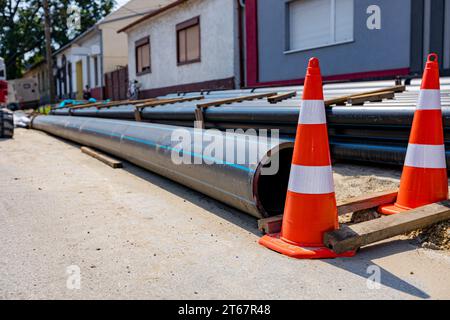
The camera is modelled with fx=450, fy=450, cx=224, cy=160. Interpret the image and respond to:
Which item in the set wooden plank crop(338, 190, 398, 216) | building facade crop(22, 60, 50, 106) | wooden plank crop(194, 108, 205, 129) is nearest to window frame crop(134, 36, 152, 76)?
wooden plank crop(194, 108, 205, 129)

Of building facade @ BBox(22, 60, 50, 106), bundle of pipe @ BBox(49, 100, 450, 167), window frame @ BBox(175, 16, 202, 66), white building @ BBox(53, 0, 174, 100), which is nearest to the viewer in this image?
bundle of pipe @ BBox(49, 100, 450, 167)

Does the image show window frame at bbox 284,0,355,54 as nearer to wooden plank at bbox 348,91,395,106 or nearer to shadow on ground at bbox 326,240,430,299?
wooden plank at bbox 348,91,395,106

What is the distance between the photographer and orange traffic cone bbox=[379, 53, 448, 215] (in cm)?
339

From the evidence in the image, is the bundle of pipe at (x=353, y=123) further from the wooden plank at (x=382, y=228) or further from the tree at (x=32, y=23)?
the tree at (x=32, y=23)

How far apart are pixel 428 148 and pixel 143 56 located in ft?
58.2

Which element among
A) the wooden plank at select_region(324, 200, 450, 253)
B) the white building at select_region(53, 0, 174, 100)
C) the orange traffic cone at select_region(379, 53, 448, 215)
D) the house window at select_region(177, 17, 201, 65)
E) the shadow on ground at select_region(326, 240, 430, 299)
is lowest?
the shadow on ground at select_region(326, 240, 430, 299)

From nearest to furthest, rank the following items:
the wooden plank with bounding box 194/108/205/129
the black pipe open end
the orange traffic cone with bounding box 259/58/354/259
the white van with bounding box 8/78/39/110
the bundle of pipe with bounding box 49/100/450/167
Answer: the orange traffic cone with bounding box 259/58/354/259
the black pipe open end
the bundle of pipe with bounding box 49/100/450/167
the wooden plank with bounding box 194/108/205/129
the white van with bounding box 8/78/39/110

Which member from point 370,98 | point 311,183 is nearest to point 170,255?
point 311,183

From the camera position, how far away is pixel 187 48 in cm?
1612

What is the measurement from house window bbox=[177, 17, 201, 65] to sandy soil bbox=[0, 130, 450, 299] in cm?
1137

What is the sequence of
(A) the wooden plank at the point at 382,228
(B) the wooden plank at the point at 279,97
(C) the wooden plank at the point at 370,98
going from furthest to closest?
(B) the wooden plank at the point at 279,97 < (C) the wooden plank at the point at 370,98 < (A) the wooden plank at the point at 382,228

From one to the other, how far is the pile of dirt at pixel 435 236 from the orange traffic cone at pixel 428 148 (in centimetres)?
34

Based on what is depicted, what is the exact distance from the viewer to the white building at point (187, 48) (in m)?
13.4

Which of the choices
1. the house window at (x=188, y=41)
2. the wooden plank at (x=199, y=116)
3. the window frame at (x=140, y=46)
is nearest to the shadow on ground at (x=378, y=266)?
the wooden plank at (x=199, y=116)
